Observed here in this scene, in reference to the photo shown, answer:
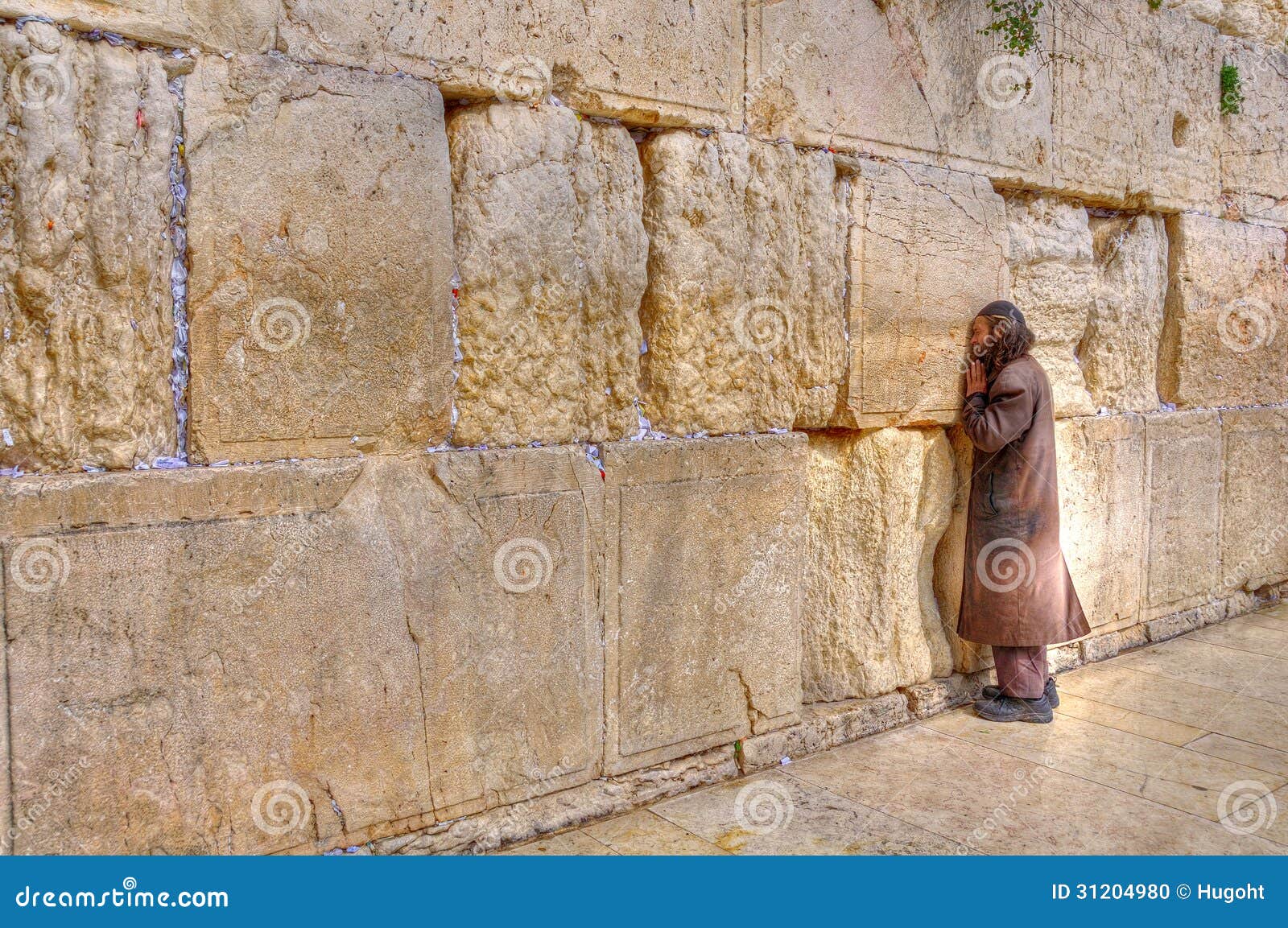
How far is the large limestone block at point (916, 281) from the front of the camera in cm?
383

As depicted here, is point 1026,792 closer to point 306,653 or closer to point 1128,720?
point 1128,720

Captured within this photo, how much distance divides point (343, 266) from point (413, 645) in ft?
3.56

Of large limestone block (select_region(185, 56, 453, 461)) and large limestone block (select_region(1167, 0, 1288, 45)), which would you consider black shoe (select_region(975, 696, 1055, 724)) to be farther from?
large limestone block (select_region(1167, 0, 1288, 45))

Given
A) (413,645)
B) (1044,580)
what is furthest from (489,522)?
(1044,580)

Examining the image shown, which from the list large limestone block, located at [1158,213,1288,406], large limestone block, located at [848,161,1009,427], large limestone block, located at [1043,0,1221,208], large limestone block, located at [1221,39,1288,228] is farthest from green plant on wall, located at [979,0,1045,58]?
large limestone block, located at [1221,39,1288,228]

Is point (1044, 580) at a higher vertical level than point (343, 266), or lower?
lower

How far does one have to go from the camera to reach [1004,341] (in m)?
4.06

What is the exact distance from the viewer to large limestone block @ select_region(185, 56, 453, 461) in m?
2.54

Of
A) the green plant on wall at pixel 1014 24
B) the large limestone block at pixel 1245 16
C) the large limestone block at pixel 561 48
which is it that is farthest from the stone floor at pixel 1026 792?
the large limestone block at pixel 1245 16

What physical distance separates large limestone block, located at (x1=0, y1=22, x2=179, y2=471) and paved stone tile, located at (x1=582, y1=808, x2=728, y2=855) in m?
1.73

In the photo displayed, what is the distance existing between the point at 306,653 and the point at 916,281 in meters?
2.70

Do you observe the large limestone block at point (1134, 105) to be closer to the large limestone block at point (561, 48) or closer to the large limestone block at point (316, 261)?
the large limestone block at point (561, 48)

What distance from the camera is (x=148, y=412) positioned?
250cm

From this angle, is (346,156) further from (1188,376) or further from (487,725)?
(1188,376)
